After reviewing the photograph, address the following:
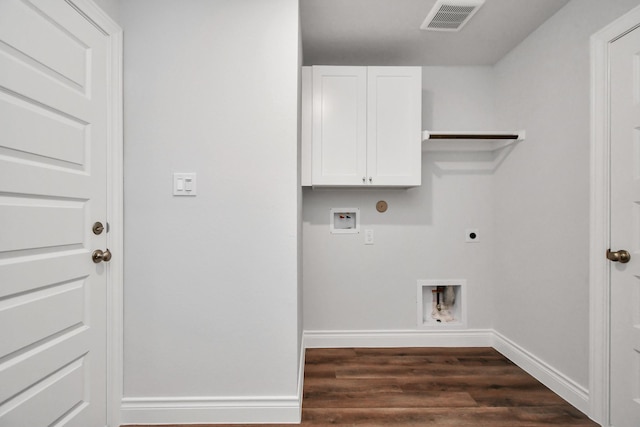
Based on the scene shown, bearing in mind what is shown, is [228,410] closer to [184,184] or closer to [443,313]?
→ [184,184]

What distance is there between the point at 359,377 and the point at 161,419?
123cm

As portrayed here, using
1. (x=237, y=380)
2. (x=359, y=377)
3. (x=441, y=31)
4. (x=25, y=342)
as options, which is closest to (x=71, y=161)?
(x=25, y=342)

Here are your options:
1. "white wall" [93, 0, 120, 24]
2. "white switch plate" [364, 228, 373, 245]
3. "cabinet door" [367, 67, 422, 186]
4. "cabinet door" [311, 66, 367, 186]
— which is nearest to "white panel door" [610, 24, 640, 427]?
"cabinet door" [367, 67, 422, 186]

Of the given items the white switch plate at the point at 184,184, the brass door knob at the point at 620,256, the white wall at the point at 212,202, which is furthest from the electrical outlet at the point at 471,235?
the white switch plate at the point at 184,184

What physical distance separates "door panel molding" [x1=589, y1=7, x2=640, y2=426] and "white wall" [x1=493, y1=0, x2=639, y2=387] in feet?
→ 0.20

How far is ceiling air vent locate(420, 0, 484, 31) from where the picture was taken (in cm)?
202

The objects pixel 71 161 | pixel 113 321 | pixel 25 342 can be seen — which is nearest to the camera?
pixel 25 342

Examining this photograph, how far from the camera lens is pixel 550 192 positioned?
2.25 metres

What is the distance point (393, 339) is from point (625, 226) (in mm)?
1792

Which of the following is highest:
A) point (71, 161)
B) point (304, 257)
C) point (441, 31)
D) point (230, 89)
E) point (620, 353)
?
point (441, 31)

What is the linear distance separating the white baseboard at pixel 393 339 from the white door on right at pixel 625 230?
116 centimetres

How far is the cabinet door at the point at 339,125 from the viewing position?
100.0 inches

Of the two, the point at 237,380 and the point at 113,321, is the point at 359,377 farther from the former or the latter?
the point at 113,321

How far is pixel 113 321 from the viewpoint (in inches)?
69.3
